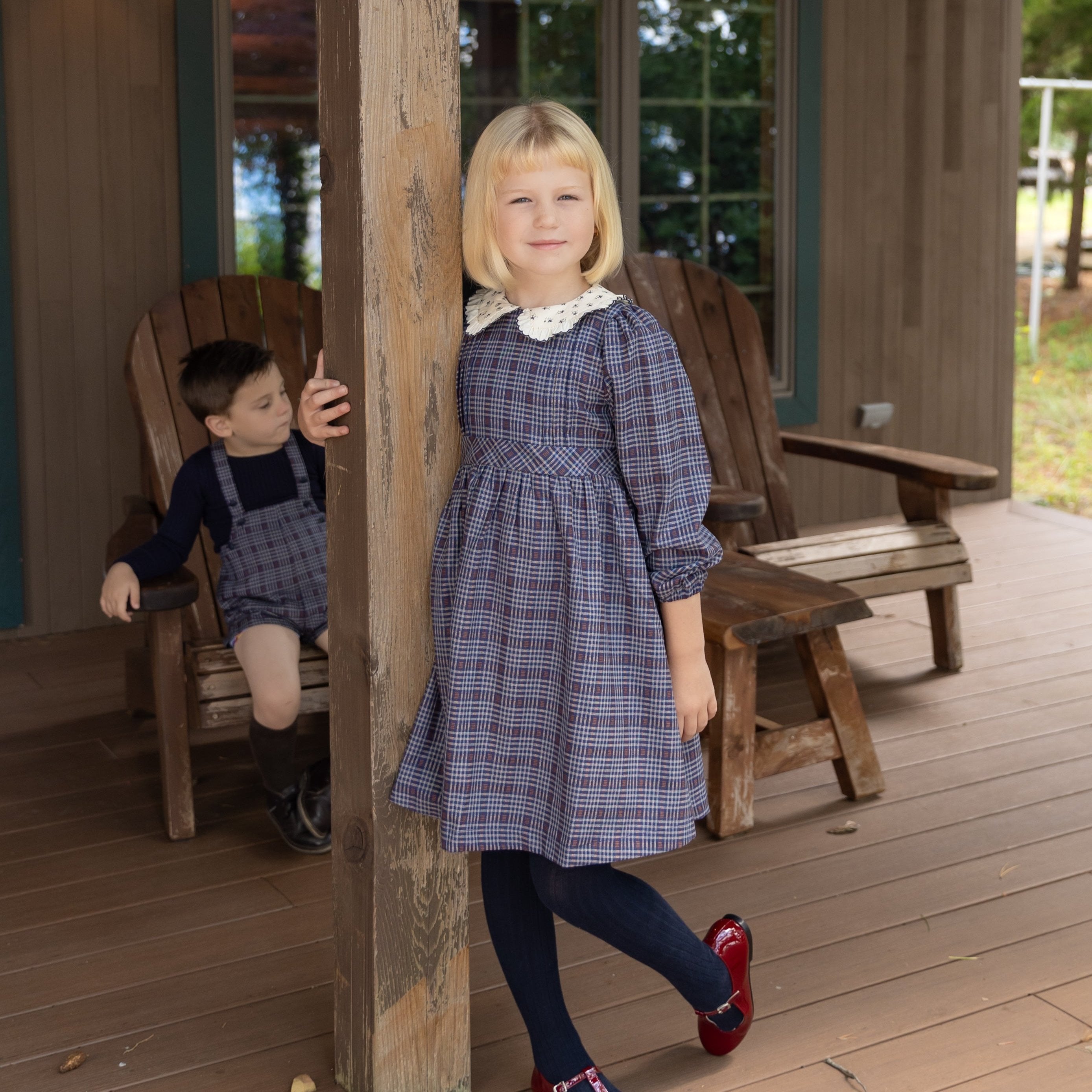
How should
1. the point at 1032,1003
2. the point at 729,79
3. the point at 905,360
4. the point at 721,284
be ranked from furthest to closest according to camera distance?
the point at 905,360, the point at 729,79, the point at 721,284, the point at 1032,1003

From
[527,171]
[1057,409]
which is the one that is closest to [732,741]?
[527,171]

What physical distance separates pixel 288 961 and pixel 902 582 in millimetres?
2033

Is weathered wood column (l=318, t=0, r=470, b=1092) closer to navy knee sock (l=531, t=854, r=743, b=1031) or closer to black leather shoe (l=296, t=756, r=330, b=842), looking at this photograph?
navy knee sock (l=531, t=854, r=743, b=1031)

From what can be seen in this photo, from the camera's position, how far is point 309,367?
3730 mm

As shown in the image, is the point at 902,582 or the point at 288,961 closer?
the point at 288,961

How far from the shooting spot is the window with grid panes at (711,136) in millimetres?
4953

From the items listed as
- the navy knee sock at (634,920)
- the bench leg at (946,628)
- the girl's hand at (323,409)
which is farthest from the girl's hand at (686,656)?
the bench leg at (946,628)

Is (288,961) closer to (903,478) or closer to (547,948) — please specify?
(547,948)

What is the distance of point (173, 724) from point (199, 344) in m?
1.14

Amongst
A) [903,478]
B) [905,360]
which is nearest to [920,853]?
[903,478]

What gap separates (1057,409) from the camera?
8805 mm

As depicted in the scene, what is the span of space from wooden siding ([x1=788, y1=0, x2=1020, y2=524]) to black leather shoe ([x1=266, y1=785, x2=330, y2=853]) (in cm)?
306

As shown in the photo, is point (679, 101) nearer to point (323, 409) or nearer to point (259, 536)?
point (259, 536)

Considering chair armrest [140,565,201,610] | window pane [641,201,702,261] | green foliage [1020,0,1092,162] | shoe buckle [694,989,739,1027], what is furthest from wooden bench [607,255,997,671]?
green foliage [1020,0,1092,162]
